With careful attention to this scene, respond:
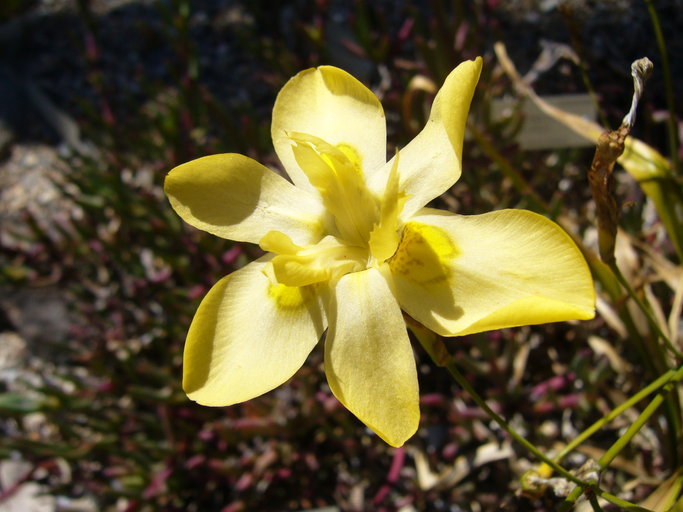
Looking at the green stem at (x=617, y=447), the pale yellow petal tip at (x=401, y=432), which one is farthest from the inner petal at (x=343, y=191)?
the green stem at (x=617, y=447)

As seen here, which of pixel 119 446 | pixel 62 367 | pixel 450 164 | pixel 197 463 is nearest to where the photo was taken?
pixel 450 164

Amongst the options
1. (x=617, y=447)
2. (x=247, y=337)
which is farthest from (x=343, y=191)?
(x=617, y=447)

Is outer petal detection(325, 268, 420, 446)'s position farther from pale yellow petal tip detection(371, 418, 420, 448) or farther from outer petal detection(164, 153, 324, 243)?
outer petal detection(164, 153, 324, 243)

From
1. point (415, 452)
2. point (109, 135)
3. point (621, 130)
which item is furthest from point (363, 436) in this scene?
point (109, 135)

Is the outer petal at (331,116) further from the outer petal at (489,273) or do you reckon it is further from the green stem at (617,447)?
the green stem at (617,447)

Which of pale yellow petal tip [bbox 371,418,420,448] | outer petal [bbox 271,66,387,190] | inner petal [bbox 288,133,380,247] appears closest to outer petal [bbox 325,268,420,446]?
pale yellow petal tip [bbox 371,418,420,448]

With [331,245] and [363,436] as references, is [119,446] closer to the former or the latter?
[363,436]
